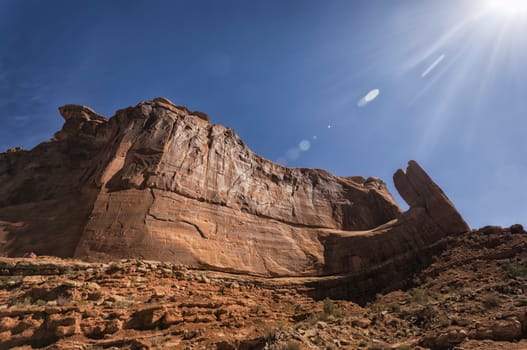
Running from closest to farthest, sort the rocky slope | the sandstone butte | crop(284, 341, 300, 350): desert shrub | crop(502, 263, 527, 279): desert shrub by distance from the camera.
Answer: crop(284, 341, 300, 350): desert shrub → the rocky slope → crop(502, 263, 527, 279): desert shrub → the sandstone butte

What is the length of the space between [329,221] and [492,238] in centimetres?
1454

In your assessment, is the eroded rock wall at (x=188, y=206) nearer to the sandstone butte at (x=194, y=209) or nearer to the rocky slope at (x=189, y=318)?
the sandstone butte at (x=194, y=209)

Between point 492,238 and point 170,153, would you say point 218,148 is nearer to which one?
point 170,153

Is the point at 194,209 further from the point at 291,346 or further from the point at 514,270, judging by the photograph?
the point at 514,270

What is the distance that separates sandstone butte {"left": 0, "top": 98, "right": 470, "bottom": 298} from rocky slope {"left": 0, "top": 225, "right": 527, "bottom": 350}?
12.3 feet

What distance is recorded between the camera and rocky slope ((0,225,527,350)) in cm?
837

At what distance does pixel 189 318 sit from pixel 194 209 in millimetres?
13618

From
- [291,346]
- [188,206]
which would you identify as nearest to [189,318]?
[291,346]

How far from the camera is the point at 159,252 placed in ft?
63.8

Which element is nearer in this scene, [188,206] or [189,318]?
[189,318]

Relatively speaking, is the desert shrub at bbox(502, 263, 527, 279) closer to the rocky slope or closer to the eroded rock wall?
the rocky slope

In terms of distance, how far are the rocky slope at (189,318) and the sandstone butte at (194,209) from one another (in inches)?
147

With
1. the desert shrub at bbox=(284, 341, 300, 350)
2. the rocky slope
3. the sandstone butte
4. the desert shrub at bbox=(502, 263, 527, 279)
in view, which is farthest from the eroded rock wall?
the desert shrub at bbox=(284, 341, 300, 350)

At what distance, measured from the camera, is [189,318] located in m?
11.1
